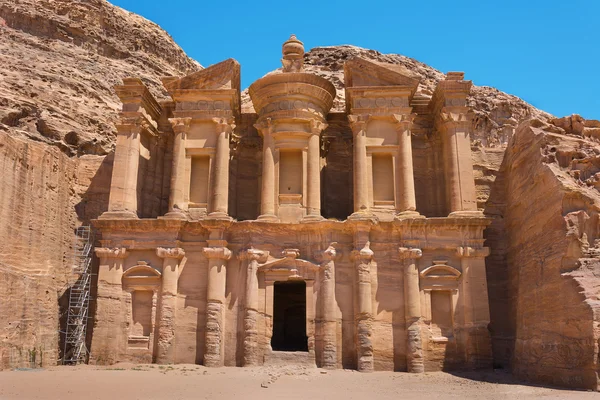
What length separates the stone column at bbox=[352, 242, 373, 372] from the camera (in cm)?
1809

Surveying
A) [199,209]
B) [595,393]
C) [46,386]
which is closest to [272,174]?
[199,209]

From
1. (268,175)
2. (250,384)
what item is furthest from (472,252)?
(250,384)

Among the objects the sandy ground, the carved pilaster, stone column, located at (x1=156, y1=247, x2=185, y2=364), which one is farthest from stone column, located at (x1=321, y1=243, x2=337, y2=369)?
the carved pilaster

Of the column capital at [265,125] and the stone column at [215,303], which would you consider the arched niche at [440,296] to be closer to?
the stone column at [215,303]

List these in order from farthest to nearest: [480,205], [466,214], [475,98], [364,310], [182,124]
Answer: [475,98] < [480,205] < [182,124] < [466,214] < [364,310]

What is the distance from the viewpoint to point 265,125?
21219 millimetres

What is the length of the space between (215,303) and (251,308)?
123cm

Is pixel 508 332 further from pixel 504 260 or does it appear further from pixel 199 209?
pixel 199 209

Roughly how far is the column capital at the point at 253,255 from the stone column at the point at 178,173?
2.58 metres

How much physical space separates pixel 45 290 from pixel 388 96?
14.1 metres

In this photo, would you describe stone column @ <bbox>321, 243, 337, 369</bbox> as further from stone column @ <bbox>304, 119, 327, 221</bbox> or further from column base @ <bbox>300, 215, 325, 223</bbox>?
stone column @ <bbox>304, 119, 327, 221</bbox>

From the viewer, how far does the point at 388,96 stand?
21.2 meters

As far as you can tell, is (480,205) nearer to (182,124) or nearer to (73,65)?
(182,124)

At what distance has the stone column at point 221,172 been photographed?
795 inches
